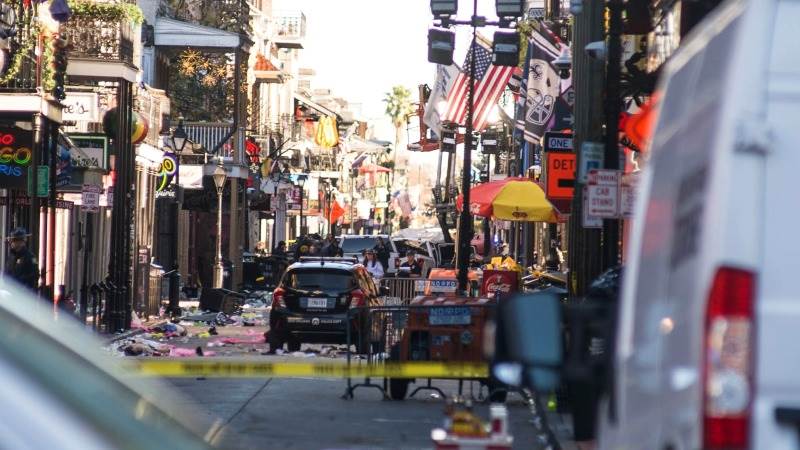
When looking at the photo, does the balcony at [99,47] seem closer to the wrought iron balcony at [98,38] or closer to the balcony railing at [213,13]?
the wrought iron balcony at [98,38]

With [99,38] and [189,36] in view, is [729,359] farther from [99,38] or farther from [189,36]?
[189,36]

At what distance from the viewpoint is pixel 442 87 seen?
1816 inches

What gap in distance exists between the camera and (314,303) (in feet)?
98.0

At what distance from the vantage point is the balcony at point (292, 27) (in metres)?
99.3

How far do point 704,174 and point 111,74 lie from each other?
29360 mm

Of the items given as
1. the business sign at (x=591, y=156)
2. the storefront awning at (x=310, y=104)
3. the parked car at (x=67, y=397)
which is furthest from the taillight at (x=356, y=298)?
the storefront awning at (x=310, y=104)

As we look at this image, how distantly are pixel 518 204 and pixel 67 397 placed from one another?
99.3 ft

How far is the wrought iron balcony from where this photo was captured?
111 ft

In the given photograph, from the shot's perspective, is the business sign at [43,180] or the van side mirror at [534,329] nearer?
the van side mirror at [534,329]

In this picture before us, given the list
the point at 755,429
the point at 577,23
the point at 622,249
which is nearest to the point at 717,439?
the point at 755,429

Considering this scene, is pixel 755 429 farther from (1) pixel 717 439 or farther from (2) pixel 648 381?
(2) pixel 648 381

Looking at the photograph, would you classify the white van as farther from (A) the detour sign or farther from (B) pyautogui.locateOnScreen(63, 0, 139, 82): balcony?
(B) pyautogui.locateOnScreen(63, 0, 139, 82): balcony

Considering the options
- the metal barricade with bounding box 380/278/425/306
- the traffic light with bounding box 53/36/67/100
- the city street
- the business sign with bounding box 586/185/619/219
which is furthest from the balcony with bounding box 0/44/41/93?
the business sign with bounding box 586/185/619/219

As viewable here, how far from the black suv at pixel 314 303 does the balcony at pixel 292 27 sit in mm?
68415
